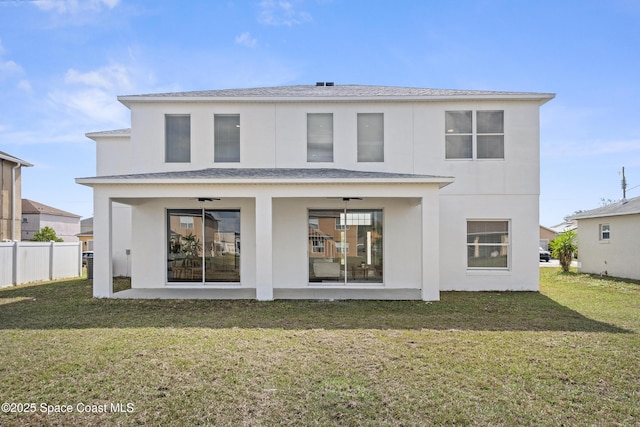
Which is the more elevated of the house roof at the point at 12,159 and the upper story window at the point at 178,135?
the house roof at the point at 12,159

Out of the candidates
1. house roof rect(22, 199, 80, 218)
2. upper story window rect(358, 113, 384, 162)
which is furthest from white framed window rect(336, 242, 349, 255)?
house roof rect(22, 199, 80, 218)

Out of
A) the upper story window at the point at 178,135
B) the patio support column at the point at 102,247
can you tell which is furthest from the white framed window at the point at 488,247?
the patio support column at the point at 102,247

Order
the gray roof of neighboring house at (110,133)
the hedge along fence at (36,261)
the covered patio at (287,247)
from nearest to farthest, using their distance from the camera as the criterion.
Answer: the covered patio at (287,247) < the hedge along fence at (36,261) < the gray roof of neighboring house at (110,133)

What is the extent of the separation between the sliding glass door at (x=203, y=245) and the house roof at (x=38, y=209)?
1252 inches

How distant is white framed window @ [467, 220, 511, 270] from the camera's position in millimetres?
12227

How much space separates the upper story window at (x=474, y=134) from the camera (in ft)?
40.1

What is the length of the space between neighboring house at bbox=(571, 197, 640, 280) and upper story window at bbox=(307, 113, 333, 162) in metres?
13.3

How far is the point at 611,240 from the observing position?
16.8 metres

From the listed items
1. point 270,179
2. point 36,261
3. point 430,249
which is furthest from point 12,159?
point 430,249

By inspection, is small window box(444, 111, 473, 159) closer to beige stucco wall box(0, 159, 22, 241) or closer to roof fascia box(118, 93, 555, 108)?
roof fascia box(118, 93, 555, 108)

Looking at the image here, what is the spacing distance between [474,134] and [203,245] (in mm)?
9756

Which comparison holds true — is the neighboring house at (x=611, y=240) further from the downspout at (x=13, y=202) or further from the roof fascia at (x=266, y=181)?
the downspout at (x=13, y=202)

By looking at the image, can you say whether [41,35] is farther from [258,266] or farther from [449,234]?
[449,234]

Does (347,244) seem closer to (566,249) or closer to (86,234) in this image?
(566,249)
